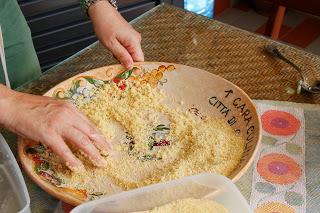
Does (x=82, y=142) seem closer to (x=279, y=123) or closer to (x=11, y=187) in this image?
(x=11, y=187)

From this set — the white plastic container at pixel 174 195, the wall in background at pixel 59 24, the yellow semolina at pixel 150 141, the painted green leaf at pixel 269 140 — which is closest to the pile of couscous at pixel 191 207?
the white plastic container at pixel 174 195

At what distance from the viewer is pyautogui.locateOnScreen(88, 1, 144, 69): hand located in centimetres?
90

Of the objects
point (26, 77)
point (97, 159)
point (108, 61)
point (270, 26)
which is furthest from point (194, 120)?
point (270, 26)

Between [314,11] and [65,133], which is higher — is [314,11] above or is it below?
below

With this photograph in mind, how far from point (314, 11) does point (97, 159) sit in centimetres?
97

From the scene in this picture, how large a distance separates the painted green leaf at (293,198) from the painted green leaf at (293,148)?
0.32 ft

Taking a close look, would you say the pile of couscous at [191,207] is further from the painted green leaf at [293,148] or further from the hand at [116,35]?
the hand at [116,35]

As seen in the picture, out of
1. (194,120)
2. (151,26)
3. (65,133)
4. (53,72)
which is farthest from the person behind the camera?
(151,26)

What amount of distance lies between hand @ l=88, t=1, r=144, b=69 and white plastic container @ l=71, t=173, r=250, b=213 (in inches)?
15.1

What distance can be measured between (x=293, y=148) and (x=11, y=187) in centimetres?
49

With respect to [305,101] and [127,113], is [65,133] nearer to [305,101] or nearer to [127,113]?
[127,113]

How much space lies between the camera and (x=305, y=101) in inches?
34.9

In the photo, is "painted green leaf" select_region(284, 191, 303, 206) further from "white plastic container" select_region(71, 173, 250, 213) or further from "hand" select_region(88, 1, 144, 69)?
"hand" select_region(88, 1, 144, 69)

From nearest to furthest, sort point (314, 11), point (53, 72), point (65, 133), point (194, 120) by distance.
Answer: point (65, 133) → point (194, 120) → point (53, 72) → point (314, 11)
